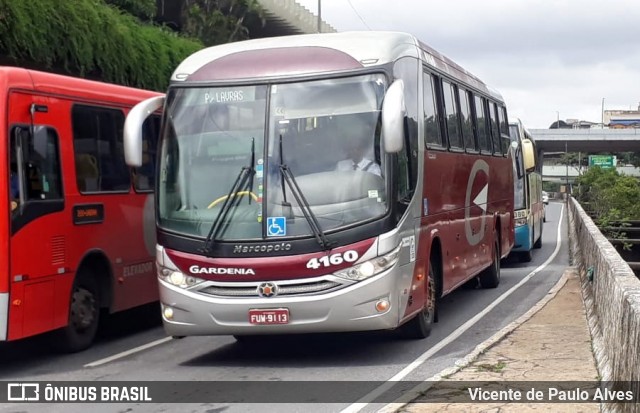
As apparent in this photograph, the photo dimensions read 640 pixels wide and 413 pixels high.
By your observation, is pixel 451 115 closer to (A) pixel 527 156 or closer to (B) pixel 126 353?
(B) pixel 126 353

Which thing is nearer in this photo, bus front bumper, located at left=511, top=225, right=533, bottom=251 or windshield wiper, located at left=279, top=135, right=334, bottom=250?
windshield wiper, located at left=279, top=135, right=334, bottom=250

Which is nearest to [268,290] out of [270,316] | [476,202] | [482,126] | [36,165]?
[270,316]

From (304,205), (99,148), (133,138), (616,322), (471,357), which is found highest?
(133,138)

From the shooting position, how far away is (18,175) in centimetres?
956

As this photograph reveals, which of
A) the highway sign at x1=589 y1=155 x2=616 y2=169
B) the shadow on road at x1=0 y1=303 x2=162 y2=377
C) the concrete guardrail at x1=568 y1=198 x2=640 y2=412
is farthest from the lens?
the highway sign at x1=589 y1=155 x2=616 y2=169

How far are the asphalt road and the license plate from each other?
56cm

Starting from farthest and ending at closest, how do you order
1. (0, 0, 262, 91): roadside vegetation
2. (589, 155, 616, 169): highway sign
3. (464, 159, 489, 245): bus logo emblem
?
(589, 155, 616, 169): highway sign
(0, 0, 262, 91): roadside vegetation
(464, 159, 489, 245): bus logo emblem

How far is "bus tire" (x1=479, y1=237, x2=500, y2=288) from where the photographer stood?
17047 millimetres

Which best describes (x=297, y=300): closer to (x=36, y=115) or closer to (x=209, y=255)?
(x=209, y=255)

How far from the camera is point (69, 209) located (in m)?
10.6

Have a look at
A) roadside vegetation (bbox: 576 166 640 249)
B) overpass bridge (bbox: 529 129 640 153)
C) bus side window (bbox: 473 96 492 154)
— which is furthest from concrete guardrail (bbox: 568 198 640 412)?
overpass bridge (bbox: 529 129 640 153)

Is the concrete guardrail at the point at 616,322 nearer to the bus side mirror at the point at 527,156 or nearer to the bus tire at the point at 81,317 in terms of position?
the bus tire at the point at 81,317

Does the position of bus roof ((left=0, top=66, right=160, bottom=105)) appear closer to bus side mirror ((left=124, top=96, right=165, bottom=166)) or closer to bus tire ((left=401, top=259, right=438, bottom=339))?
bus side mirror ((left=124, top=96, right=165, bottom=166))

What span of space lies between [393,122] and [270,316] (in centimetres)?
227
